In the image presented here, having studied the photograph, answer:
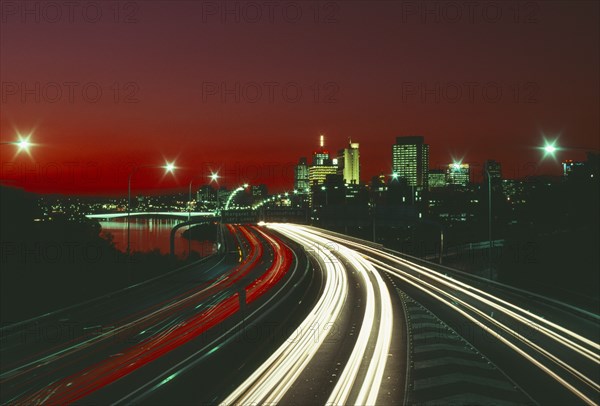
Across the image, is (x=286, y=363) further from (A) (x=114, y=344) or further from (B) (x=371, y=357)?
(A) (x=114, y=344)

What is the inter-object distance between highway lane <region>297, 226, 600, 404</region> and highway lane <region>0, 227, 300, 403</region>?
1077cm

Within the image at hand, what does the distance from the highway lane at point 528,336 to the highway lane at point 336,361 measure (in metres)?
3.40

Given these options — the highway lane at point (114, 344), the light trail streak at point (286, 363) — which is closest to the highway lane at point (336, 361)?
the light trail streak at point (286, 363)

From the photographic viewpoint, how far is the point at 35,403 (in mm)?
14656

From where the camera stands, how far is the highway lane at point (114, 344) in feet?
53.0

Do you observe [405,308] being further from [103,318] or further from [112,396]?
[112,396]

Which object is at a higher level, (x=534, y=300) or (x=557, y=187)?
(x=557, y=187)

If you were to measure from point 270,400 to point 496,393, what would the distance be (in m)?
6.14

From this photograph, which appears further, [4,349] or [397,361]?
[4,349]

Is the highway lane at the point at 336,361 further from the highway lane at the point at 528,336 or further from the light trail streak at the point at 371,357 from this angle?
the highway lane at the point at 528,336

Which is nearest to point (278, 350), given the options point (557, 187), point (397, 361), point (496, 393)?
point (397, 361)

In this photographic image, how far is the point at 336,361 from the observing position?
18.7 m

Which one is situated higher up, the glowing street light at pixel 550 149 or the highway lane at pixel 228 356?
the glowing street light at pixel 550 149

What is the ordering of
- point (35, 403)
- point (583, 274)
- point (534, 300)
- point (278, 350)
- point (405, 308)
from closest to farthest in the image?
point (35, 403), point (278, 350), point (405, 308), point (534, 300), point (583, 274)
